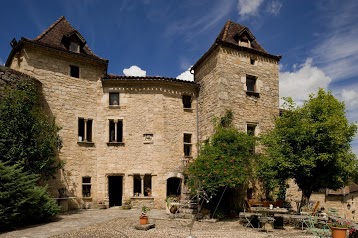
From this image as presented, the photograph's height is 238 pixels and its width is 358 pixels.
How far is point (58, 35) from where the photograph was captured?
1725cm

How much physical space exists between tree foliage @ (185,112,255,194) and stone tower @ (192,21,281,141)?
178cm

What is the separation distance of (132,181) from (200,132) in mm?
5268

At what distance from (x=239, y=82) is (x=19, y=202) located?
12827 mm

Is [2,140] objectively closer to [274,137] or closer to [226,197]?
[226,197]

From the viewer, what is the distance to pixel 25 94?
44.7ft

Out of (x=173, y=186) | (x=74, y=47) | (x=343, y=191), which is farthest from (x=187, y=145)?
(x=343, y=191)

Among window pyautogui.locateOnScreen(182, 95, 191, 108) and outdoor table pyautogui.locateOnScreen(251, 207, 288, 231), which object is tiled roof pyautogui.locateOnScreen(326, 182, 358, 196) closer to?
window pyautogui.locateOnScreen(182, 95, 191, 108)

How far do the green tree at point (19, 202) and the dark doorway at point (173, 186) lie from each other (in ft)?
25.1

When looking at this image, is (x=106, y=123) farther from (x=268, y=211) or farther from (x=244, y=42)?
(x=268, y=211)

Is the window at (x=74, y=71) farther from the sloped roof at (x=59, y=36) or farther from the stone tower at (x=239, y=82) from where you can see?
the stone tower at (x=239, y=82)

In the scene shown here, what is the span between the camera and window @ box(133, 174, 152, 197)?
56.0 feet

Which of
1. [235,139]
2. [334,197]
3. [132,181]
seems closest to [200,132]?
[235,139]

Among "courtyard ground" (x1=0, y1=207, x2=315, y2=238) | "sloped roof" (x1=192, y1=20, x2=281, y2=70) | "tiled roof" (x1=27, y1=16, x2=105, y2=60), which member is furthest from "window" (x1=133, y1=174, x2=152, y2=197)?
"sloped roof" (x1=192, y1=20, x2=281, y2=70)

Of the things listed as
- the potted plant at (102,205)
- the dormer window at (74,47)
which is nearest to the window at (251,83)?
the dormer window at (74,47)
